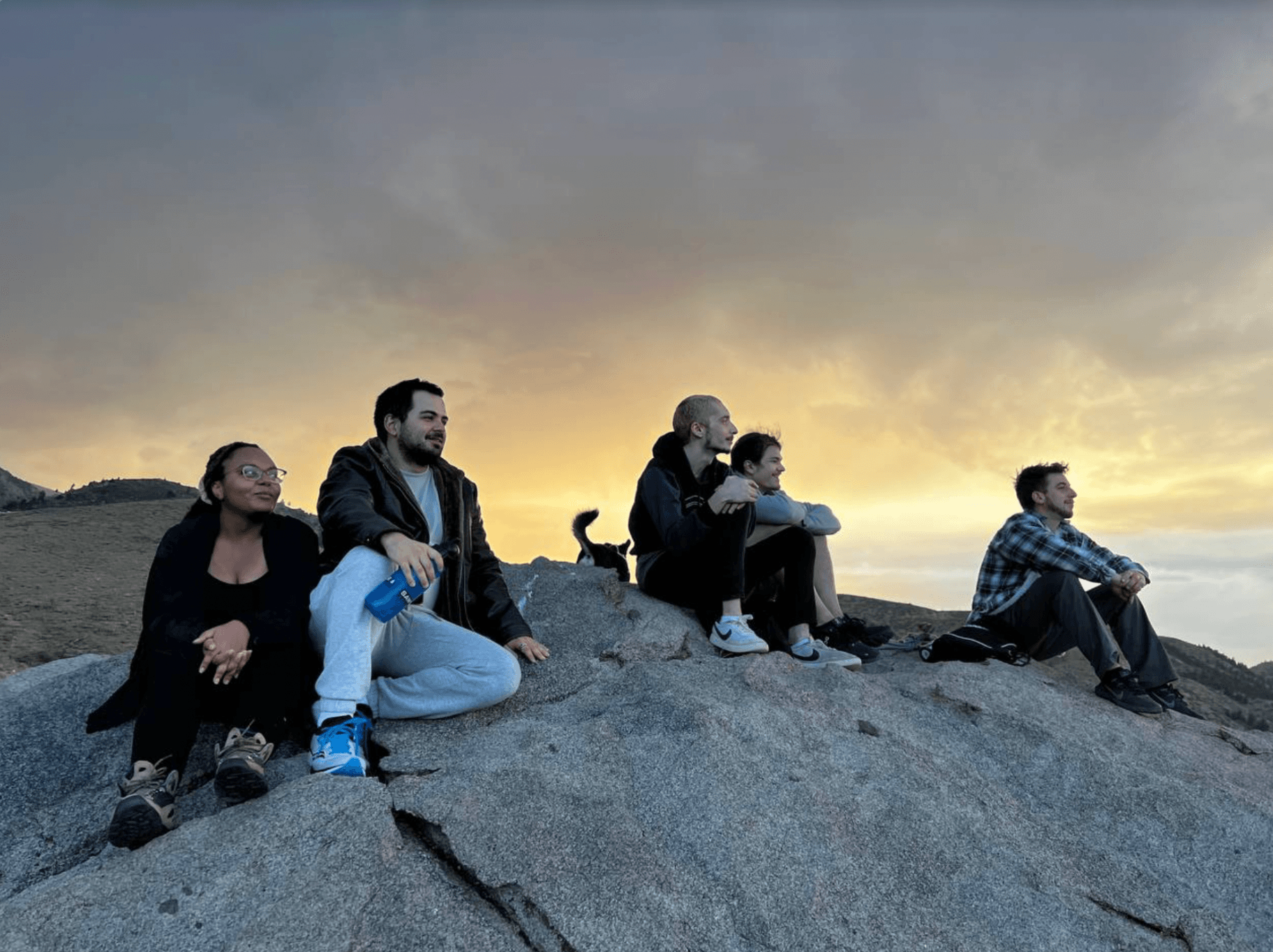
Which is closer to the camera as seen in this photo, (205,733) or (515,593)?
(205,733)

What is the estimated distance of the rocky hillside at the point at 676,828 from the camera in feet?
10.7

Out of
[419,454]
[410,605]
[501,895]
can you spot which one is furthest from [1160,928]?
[419,454]

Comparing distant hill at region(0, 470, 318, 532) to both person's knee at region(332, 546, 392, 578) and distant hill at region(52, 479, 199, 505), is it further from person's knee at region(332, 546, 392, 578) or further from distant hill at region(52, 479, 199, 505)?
person's knee at region(332, 546, 392, 578)

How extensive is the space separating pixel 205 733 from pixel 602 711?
2060 millimetres

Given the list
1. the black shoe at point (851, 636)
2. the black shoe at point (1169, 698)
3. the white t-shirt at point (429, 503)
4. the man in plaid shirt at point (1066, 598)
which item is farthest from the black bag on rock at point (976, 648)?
the white t-shirt at point (429, 503)

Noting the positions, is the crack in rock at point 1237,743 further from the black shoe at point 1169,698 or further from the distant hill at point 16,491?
the distant hill at point 16,491

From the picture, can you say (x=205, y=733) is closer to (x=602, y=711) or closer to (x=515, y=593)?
(x=602, y=711)

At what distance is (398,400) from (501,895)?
112 inches

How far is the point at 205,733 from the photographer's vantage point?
4.68 metres

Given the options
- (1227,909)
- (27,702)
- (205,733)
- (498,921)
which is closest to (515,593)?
(205,733)

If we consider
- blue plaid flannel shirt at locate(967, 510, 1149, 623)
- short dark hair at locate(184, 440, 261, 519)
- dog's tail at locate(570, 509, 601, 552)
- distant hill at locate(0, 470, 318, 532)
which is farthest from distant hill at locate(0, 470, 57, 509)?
blue plaid flannel shirt at locate(967, 510, 1149, 623)

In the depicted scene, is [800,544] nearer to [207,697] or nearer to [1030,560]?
[1030,560]

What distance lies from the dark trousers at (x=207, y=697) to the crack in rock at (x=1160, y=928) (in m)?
3.93

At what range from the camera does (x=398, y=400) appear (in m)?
5.20
